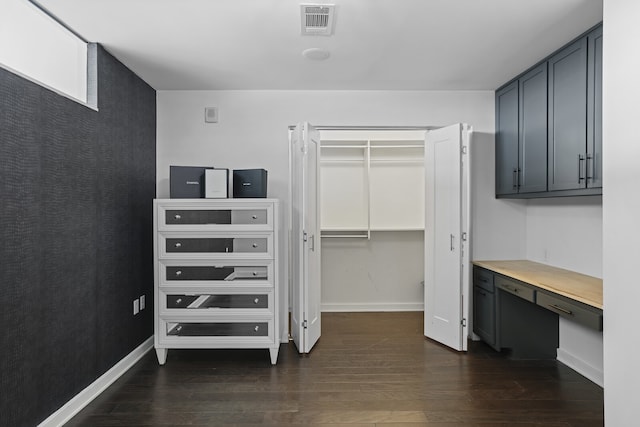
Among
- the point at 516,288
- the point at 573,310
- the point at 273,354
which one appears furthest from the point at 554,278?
the point at 273,354

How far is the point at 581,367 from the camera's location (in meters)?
3.29

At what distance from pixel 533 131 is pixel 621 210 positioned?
1.62 meters

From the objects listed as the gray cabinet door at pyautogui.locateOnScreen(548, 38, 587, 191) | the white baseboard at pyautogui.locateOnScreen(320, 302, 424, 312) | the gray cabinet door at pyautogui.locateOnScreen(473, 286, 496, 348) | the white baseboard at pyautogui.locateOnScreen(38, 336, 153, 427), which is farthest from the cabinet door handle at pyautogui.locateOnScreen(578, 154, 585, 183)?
the white baseboard at pyautogui.locateOnScreen(38, 336, 153, 427)

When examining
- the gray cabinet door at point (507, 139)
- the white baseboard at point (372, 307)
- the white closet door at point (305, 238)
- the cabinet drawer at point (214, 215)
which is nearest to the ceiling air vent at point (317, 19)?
the white closet door at point (305, 238)

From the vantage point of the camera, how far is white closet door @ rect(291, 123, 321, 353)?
3697 millimetres

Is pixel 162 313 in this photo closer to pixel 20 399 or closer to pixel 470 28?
pixel 20 399

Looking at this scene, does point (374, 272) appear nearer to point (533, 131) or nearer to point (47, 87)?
point (533, 131)

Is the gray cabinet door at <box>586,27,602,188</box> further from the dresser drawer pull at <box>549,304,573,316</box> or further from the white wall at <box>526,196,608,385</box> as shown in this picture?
the dresser drawer pull at <box>549,304,573,316</box>

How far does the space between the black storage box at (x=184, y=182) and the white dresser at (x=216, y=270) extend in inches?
4.7

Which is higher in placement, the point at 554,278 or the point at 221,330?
the point at 554,278

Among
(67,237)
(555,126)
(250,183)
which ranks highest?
(555,126)

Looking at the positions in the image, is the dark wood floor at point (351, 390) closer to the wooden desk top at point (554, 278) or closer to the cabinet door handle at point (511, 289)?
the cabinet door handle at point (511, 289)

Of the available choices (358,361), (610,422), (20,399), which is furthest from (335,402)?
(20,399)

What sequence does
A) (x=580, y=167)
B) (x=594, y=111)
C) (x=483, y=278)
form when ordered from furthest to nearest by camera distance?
(x=483, y=278) < (x=580, y=167) < (x=594, y=111)
